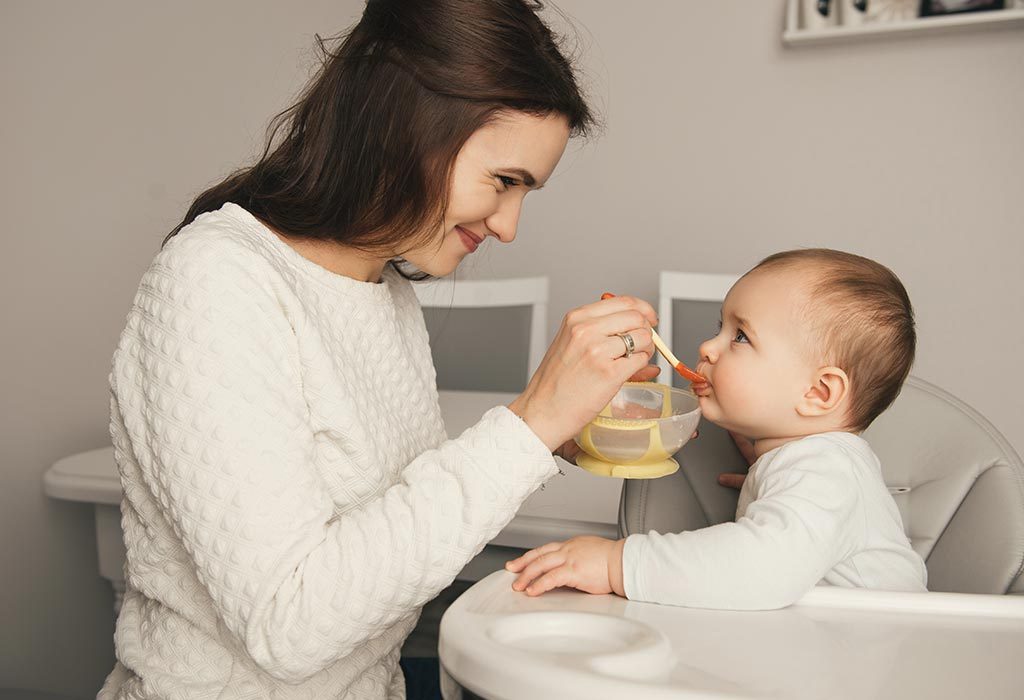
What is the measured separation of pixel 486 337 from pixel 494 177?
1597mm

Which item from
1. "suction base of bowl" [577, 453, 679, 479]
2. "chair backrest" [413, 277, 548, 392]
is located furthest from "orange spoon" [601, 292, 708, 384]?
"chair backrest" [413, 277, 548, 392]

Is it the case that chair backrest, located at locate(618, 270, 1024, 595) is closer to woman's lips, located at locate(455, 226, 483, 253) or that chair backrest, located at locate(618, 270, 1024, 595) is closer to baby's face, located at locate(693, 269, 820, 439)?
baby's face, located at locate(693, 269, 820, 439)

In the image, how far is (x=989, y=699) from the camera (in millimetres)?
699

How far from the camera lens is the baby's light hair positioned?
1.15 meters

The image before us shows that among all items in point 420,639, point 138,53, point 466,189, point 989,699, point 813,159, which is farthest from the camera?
point 813,159

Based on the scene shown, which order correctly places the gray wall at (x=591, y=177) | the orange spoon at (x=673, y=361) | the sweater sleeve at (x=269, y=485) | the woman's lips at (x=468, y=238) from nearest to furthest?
the sweater sleeve at (x=269, y=485) < the orange spoon at (x=673, y=361) < the woman's lips at (x=468, y=238) < the gray wall at (x=591, y=177)

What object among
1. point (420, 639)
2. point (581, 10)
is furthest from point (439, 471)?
point (581, 10)

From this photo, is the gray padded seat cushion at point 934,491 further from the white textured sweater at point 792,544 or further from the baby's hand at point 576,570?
the baby's hand at point 576,570

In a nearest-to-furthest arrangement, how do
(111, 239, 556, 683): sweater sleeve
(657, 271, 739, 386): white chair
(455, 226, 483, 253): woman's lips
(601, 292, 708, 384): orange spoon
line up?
(111, 239, 556, 683): sweater sleeve
(601, 292, 708, 384): orange spoon
(455, 226, 483, 253): woman's lips
(657, 271, 739, 386): white chair

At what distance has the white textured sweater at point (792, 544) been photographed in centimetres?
89

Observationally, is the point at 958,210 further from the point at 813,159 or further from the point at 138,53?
the point at 138,53

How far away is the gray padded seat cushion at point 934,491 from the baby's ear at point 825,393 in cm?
13

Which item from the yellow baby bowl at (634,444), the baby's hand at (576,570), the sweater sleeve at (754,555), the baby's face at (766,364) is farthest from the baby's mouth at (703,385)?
the baby's hand at (576,570)

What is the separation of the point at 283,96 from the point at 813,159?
1690 millimetres
